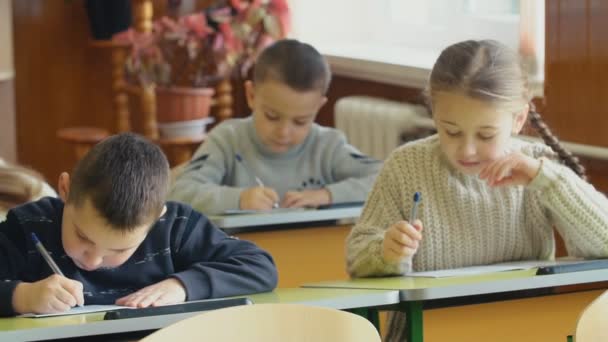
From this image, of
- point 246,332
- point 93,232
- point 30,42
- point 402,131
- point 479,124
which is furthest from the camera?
point 30,42

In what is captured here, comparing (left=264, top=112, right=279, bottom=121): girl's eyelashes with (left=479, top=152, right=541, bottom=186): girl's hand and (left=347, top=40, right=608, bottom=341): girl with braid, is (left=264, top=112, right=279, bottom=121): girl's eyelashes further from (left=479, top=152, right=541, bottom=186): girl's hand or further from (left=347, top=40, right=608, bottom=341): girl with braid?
(left=479, top=152, right=541, bottom=186): girl's hand

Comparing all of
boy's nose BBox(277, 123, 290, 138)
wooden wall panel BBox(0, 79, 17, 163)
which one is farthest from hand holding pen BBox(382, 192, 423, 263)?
wooden wall panel BBox(0, 79, 17, 163)

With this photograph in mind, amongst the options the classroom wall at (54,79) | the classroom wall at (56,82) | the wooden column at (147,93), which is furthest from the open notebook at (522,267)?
the classroom wall at (54,79)

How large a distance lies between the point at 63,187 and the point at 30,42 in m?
3.70

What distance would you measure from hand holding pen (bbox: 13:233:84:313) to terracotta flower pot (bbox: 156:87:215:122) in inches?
127

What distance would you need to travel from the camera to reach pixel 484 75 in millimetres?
2391

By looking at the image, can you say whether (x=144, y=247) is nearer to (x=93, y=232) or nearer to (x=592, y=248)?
(x=93, y=232)

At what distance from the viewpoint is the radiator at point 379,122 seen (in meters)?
4.29

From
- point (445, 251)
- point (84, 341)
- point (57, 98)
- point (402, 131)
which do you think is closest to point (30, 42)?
point (57, 98)

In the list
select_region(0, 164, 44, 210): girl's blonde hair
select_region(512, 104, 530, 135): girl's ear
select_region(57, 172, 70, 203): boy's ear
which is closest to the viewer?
select_region(57, 172, 70, 203): boy's ear

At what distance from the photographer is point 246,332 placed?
5.60 ft

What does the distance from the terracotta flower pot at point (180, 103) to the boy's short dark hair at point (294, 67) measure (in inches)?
64.4

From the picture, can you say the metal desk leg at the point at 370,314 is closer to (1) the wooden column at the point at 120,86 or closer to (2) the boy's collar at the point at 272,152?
(2) the boy's collar at the point at 272,152

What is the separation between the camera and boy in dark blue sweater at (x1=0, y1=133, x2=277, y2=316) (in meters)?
1.93
